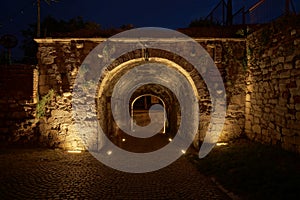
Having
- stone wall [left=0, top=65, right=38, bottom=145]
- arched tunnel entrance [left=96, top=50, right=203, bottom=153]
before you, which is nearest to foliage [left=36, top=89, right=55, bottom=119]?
stone wall [left=0, top=65, right=38, bottom=145]

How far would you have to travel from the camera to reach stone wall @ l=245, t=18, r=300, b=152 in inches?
259

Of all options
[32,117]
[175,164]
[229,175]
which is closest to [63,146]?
[32,117]

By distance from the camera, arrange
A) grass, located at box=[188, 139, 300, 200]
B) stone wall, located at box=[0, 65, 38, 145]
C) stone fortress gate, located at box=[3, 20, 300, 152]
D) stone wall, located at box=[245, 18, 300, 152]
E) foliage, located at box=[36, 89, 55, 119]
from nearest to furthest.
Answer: grass, located at box=[188, 139, 300, 200], stone wall, located at box=[245, 18, 300, 152], stone fortress gate, located at box=[3, 20, 300, 152], foliage, located at box=[36, 89, 55, 119], stone wall, located at box=[0, 65, 38, 145]

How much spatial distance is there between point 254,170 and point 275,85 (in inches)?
108

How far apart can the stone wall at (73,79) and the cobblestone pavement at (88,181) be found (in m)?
1.22

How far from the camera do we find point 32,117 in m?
9.09

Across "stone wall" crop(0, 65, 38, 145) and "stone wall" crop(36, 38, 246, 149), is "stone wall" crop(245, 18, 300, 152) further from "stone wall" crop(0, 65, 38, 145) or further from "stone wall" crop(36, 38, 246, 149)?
"stone wall" crop(0, 65, 38, 145)

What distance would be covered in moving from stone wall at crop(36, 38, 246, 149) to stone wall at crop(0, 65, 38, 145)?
1.13 ft

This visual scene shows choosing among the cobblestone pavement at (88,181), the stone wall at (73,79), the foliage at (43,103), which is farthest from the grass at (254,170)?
the foliage at (43,103)

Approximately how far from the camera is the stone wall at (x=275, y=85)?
6.57 m

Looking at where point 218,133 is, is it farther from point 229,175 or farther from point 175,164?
point 229,175

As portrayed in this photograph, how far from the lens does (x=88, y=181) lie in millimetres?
5918

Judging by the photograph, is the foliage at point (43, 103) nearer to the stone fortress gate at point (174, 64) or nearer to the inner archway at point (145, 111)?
the stone fortress gate at point (174, 64)

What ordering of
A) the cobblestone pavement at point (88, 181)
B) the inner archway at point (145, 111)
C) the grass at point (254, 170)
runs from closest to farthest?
the grass at point (254, 170)
the cobblestone pavement at point (88, 181)
the inner archway at point (145, 111)
